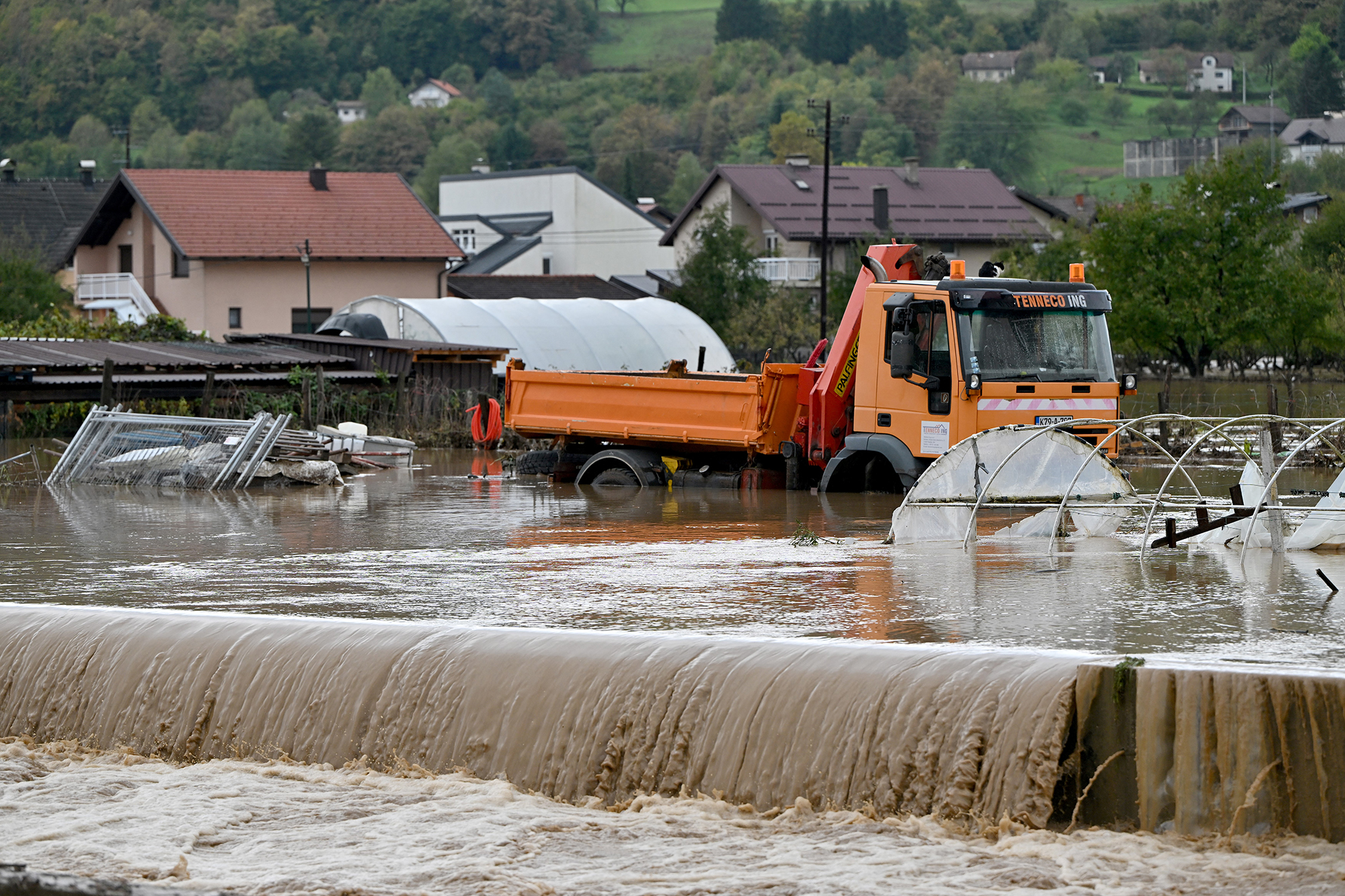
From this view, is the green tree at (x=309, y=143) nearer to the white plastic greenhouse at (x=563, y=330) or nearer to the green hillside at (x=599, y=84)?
the green hillside at (x=599, y=84)

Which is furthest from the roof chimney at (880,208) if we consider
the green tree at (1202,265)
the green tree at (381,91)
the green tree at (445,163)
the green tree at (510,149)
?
the green tree at (381,91)

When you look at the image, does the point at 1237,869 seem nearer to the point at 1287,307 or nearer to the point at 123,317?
the point at 1287,307

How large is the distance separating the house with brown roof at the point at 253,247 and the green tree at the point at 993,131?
306 ft

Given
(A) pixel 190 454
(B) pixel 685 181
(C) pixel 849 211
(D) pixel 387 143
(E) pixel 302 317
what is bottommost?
(A) pixel 190 454

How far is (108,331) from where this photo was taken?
38469 millimetres

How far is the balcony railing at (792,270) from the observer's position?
5909cm

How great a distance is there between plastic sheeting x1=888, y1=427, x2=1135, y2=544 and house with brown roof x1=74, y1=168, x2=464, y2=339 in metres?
38.6

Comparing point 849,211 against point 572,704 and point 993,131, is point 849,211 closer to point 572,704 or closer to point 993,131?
point 572,704

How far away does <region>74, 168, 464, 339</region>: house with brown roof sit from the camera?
5125 cm

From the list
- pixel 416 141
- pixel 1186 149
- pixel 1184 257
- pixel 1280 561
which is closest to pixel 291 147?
pixel 416 141

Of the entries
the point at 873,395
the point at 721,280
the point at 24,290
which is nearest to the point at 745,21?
the point at 721,280

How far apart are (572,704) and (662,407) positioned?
38.1 feet

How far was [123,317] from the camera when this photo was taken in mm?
53562

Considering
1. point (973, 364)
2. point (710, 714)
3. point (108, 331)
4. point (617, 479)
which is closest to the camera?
point (710, 714)
